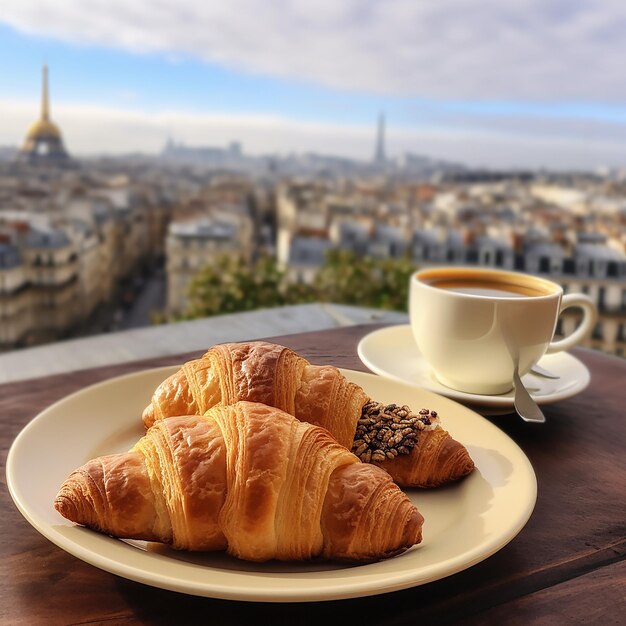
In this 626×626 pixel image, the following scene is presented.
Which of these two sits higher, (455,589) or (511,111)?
(511,111)

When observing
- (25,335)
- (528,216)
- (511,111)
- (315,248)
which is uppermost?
(511,111)

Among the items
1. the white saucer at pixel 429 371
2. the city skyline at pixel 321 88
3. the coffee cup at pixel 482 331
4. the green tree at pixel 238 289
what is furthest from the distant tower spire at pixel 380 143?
the coffee cup at pixel 482 331

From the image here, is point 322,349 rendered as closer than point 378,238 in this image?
Yes

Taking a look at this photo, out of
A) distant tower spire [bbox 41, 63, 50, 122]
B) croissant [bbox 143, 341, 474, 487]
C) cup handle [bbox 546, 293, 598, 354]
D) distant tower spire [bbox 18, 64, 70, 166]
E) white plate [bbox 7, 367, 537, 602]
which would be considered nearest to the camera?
white plate [bbox 7, 367, 537, 602]

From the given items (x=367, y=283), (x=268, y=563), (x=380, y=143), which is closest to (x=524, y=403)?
(x=268, y=563)

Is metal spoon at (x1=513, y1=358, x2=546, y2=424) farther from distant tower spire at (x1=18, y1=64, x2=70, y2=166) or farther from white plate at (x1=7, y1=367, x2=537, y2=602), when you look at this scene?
distant tower spire at (x1=18, y1=64, x2=70, y2=166)

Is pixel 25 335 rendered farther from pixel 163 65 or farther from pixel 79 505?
pixel 79 505

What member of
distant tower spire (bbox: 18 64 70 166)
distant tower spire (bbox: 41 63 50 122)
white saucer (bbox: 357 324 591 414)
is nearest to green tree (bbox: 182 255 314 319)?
distant tower spire (bbox: 18 64 70 166)

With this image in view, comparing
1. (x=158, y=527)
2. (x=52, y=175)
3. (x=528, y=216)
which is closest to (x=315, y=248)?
(x=528, y=216)
